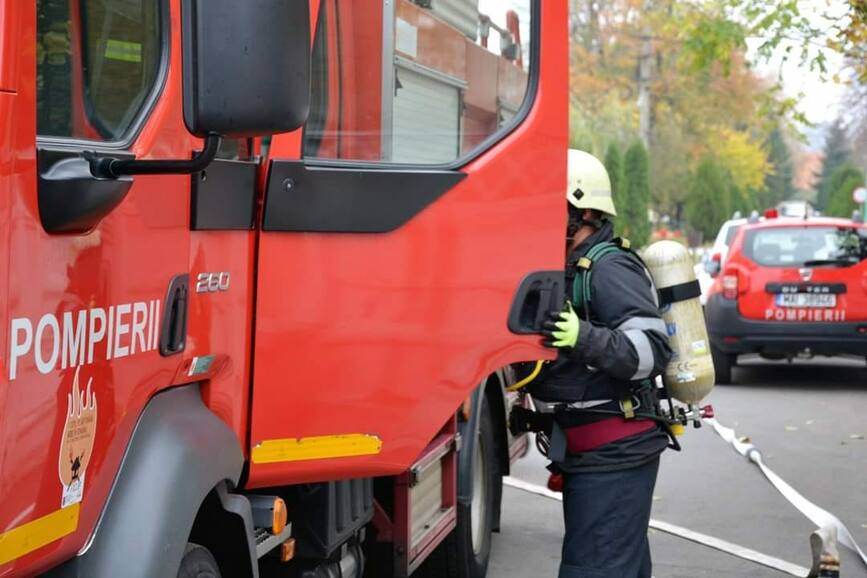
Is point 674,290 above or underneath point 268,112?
underneath

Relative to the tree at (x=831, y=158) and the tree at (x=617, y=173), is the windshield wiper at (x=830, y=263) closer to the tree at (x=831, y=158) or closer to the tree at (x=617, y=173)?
the tree at (x=617, y=173)

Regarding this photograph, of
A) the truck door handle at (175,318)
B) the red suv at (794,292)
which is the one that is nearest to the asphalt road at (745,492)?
the red suv at (794,292)

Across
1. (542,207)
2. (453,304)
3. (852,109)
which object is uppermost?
(852,109)

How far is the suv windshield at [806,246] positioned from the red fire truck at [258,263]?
10.0 metres

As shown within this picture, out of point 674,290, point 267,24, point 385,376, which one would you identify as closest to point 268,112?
point 267,24

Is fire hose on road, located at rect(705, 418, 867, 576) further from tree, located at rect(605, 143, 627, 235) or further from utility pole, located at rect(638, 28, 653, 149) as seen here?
utility pole, located at rect(638, 28, 653, 149)

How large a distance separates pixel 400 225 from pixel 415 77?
51 cm

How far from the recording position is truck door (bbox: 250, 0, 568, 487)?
3756 millimetres

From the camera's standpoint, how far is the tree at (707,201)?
64125 millimetres

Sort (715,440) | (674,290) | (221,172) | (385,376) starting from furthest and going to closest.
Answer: (715,440) < (674,290) < (385,376) < (221,172)

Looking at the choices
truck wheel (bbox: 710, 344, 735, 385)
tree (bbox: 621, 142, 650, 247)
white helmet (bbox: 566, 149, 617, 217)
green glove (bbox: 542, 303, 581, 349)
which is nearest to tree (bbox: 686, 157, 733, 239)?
tree (bbox: 621, 142, 650, 247)

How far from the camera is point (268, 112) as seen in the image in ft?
8.84

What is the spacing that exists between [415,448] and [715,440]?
7677 millimetres

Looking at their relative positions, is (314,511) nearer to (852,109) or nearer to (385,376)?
(385,376)
